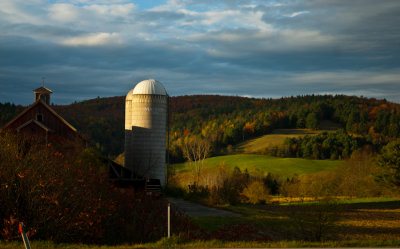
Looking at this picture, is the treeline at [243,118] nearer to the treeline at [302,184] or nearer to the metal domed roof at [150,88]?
the treeline at [302,184]

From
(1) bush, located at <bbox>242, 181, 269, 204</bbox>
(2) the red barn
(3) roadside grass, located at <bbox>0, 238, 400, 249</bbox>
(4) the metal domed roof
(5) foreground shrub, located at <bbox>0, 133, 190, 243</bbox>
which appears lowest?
(1) bush, located at <bbox>242, 181, 269, 204</bbox>

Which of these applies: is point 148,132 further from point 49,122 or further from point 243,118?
point 243,118

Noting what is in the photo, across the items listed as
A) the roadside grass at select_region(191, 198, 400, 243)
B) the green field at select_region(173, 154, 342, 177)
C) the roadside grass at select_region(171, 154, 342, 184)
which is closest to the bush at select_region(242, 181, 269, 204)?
the roadside grass at select_region(191, 198, 400, 243)

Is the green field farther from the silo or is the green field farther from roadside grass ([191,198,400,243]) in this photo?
roadside grass ([191,198,400,243])

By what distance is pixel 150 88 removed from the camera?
36969 mm

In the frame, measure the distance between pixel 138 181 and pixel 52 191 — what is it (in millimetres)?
19975

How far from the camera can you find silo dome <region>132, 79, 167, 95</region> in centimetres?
3688

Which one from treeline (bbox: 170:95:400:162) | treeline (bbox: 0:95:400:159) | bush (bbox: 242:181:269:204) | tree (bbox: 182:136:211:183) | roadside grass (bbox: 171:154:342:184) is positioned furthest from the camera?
treeline (bbox: 0:95:400:159)

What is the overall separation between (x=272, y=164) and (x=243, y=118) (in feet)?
136

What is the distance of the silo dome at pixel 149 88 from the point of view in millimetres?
36875

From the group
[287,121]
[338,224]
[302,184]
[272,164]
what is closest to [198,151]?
[302,184]

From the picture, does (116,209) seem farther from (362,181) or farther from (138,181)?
(362,181)

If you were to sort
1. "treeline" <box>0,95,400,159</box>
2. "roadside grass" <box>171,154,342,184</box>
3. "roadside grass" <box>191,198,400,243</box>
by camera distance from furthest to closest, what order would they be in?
"treeline" <box>0,95,400,159</box>
"roadside grass" <box>171,154,342,184</box>
"roadside grass" <box>191,198,400,243</box>

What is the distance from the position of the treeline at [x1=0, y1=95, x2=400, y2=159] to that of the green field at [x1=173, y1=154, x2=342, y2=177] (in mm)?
8588
